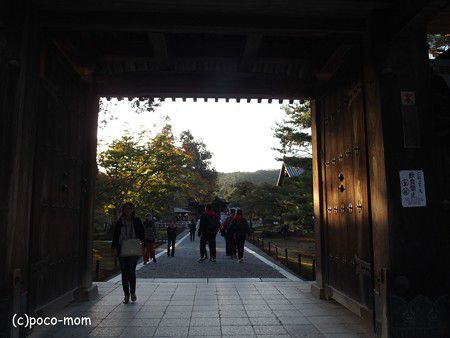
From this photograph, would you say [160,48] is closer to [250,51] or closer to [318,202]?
[250,51]

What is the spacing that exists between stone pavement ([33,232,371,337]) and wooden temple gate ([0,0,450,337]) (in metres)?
0.45

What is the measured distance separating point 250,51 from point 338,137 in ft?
7.03

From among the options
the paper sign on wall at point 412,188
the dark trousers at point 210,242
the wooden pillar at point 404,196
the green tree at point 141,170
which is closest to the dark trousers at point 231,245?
the dark trousers at point 210,242

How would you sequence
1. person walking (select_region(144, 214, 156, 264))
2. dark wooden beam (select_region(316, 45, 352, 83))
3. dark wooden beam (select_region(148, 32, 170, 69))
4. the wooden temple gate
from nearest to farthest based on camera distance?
the wooden temple gate, dark wooden beam (select_region(148, 32, 170, 69)), dark wooden beam (select_region(316, 45, 352, 83)), person walking (select_region(144, 214, 156, 264))

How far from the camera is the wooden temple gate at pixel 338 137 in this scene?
4.27 metres

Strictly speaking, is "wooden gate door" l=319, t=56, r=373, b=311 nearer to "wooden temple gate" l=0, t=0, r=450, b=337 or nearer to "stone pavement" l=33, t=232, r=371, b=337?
"wooden temple gate" l=0, t=0, r=450, b=337

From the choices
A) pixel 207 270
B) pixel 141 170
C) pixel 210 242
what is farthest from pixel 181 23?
pixel 141 170

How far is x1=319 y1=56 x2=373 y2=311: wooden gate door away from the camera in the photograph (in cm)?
526

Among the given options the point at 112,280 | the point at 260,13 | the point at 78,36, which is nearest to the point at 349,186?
the point at 260,13

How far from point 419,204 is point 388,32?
2197mm

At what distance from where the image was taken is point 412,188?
452 centimetres

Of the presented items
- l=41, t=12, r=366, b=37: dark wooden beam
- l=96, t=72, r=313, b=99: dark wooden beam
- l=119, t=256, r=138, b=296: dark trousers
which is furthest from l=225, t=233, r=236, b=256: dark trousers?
l=41, t=12, r=366, b=37: dark wooden beam

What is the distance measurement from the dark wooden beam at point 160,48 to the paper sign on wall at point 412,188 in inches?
159

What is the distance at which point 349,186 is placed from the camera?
589 centimetres
